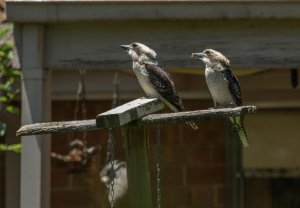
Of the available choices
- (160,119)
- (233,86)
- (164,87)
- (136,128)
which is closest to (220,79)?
(233,86)

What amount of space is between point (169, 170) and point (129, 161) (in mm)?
4006

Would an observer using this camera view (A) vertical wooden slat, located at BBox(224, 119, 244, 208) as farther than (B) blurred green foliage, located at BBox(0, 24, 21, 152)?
Yes

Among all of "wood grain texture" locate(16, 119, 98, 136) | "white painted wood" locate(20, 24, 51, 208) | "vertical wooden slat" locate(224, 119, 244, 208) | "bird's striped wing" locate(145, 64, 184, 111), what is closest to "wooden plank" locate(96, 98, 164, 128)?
"wood grain texture" locate(16, 119, 98, 136)

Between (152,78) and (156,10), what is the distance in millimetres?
632

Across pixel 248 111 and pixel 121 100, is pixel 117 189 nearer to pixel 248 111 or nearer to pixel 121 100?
pixel 121 100

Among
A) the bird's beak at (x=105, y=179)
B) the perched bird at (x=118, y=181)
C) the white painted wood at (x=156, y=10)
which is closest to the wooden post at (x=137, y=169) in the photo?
the white painted wood at (x=156, y=10)

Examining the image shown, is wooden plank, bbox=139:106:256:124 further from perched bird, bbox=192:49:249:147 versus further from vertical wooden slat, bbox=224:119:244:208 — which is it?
vertical wooden slat, bbox=224:119:244:208

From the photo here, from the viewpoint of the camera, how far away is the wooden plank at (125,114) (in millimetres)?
3426

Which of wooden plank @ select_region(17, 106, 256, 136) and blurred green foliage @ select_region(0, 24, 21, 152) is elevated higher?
blurred green foliage @ select_region(0, 24, 21, 152)

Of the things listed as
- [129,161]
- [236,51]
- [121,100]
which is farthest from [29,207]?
[121,100]

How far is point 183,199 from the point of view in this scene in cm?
765

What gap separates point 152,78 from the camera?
15.3ft

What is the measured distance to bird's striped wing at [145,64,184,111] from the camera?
4.56 m

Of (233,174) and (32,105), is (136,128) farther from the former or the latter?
(233,174)
